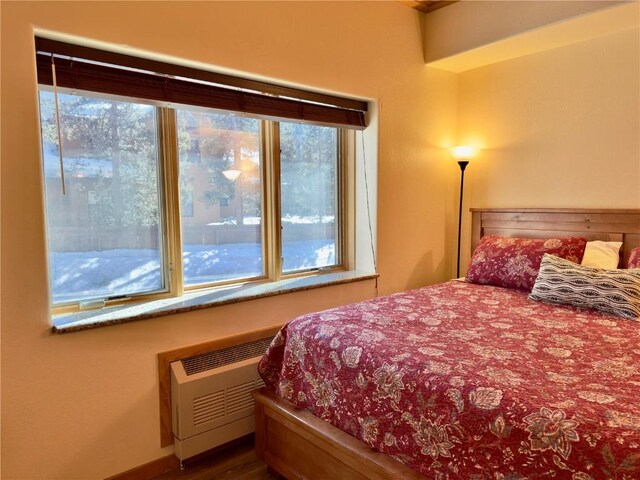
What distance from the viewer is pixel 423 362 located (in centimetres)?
139

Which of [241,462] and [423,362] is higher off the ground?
[423,362]

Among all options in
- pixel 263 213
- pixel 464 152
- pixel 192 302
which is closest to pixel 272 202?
pixel 263 213

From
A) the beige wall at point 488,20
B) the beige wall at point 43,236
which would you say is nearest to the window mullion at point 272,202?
the beige wall at point 43,236

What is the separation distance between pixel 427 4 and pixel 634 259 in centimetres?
205

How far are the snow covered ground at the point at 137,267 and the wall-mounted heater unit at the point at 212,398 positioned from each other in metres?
0.44

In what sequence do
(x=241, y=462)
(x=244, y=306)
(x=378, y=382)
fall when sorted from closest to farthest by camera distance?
(x=378, y=382), (x=241, y=462), (x=244, y=306)

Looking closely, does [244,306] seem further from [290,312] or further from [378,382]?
[378,382]

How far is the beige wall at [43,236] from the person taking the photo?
1.59 meters

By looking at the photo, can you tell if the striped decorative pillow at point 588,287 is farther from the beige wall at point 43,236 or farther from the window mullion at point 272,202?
the window mullion at point 272,202

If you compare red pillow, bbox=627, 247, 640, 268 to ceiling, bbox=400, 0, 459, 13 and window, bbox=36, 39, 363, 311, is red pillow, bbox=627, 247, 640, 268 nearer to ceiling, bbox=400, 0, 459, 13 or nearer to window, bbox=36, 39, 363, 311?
window, bbox=36, 39, 363, 311

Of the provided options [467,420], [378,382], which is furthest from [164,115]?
[467,420]

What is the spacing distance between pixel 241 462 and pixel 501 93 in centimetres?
288

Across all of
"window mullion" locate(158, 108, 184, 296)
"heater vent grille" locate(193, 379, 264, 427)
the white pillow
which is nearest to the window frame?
"window mullion" locate(158, 108, 184, 296)

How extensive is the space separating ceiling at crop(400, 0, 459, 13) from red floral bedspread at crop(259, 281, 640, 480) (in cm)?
205
